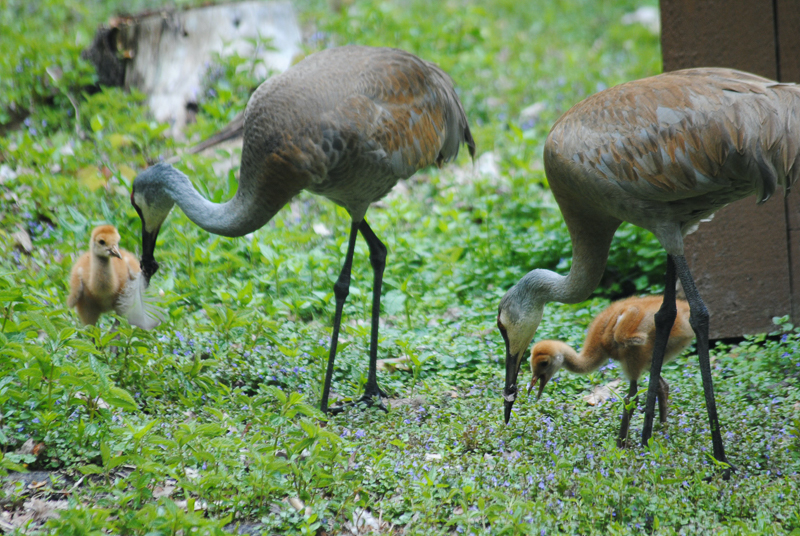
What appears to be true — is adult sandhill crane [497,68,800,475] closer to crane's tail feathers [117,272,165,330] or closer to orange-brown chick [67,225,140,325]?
crane's tail feathers [117,272,165,330]

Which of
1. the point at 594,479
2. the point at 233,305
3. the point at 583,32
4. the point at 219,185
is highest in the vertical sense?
the point at 583,32

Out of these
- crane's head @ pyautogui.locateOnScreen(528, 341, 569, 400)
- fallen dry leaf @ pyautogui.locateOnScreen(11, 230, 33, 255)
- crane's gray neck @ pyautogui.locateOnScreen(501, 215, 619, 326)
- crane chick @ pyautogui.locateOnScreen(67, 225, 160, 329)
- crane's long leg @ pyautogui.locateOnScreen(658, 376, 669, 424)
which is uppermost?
fallen dry leaf @ pyautogui.locateOnScreen(11, 230, 33, 255)

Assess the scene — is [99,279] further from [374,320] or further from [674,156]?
[674,156]

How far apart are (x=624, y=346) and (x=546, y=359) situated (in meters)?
0.42

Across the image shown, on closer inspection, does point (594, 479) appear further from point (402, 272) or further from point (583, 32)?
point (583, 32)

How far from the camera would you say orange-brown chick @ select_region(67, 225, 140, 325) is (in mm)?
4367

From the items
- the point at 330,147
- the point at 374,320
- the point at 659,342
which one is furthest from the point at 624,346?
the point at 330,147

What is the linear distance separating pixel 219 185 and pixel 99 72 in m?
2.76

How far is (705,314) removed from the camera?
146 inches

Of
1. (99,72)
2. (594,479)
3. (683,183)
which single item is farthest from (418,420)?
(99,72)

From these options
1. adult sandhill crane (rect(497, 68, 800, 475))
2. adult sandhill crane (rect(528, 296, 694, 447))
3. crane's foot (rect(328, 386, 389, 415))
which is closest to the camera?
adult sandhill crane (rect(497, 68, 800, 475))

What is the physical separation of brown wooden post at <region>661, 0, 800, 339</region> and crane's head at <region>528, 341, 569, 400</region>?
1.39 metres

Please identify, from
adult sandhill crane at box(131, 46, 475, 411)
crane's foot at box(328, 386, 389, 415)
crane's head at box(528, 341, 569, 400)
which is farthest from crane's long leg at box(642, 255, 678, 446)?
adult sandhill crane at box(131, 46, 475, 411)

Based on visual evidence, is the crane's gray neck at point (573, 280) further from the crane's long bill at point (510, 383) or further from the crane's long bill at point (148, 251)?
the crane's long bill at point (148, 251)
